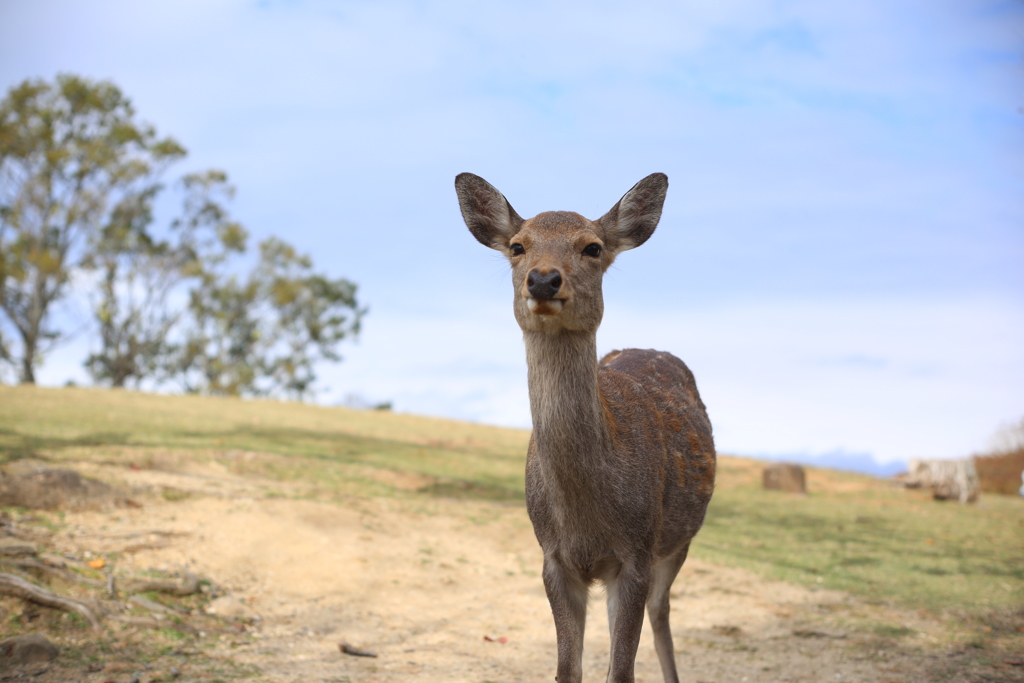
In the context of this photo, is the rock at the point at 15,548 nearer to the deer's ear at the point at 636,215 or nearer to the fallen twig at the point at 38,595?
the fallen twig at the point at 38,595

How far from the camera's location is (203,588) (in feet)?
22.7

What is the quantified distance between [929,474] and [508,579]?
12.6 metres

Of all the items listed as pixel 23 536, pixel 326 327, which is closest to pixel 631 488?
pixel 23 536

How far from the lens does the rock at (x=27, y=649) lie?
5.17 metres

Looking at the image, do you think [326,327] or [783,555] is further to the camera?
[326,327]

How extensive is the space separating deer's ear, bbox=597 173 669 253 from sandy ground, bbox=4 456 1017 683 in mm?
2134

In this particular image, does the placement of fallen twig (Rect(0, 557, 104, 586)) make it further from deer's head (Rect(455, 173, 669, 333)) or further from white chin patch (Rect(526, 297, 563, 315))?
white chin patch (Rect(526, 297, 563, 315))

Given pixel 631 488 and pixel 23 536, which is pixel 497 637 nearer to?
pixel 631 488

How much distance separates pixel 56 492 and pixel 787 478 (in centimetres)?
1369

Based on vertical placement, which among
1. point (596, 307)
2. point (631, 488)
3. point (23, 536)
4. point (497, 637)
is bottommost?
point (497, 637)

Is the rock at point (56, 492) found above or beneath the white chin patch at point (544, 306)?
beneath

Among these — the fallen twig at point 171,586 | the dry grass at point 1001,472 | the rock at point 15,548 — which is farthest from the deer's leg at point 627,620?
the dry grass at point 1001,472

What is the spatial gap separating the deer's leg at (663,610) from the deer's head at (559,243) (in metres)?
2.25

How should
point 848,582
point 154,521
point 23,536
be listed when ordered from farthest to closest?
point 848,582 → point 154,521 → point 23,536
